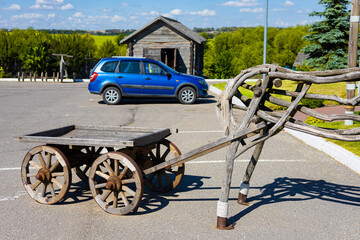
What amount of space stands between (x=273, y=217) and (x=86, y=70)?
122ft

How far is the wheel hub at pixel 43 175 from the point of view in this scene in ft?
17.4

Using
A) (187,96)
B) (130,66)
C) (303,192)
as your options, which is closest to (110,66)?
(130,66)

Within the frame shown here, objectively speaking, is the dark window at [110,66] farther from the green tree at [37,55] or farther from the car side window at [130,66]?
the green tree at [37,55]

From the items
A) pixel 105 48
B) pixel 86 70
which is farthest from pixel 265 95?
pixel 105 48

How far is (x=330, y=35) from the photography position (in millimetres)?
29047

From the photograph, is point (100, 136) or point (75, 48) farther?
point (75, 48)

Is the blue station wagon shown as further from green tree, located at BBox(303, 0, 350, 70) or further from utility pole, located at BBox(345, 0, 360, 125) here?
green tree, located at BBox(303, 0, 350, 70)

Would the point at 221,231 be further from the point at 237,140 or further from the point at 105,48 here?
the point at 105,48

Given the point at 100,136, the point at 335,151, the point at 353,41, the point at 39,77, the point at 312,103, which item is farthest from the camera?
the point at 39,77

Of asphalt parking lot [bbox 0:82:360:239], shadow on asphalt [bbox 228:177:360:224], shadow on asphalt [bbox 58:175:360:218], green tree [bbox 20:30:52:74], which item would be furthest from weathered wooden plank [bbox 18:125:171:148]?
green tree [bbox 20:30:52:74]

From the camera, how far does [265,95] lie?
183 inches

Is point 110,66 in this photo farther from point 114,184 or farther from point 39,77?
point 39,77

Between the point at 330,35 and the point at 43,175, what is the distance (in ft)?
90.7

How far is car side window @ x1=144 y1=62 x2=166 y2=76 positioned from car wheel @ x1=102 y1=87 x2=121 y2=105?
1.50 meters
